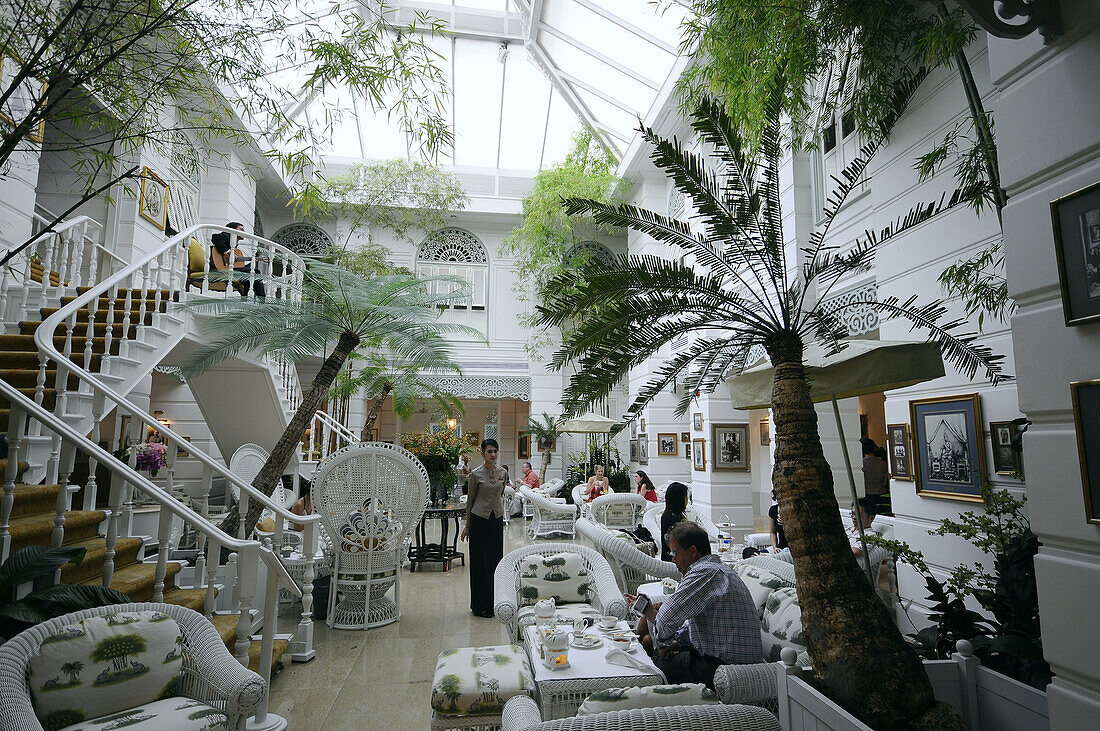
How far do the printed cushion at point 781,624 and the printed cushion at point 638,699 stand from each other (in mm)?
1210

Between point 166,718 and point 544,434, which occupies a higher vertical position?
point 544,434

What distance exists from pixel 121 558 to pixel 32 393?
5.64ft

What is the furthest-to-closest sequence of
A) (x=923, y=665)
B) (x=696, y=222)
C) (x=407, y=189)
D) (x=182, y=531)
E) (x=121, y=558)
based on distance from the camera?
(x=407, y=189), (x=696, y=222), (x=182, y=531), (x=121, y=558), (x=923, y=665)

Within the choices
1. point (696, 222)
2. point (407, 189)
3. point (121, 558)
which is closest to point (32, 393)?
point (121, 558)

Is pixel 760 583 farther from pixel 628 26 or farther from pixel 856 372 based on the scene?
pixel 628 26

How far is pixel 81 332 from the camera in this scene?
541cm

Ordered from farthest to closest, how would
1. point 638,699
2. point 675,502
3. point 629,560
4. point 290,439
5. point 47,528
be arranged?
point 290,439
point 675,502
point 629,560
point 47,528
point 638,699

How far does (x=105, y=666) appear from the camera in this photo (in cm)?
232

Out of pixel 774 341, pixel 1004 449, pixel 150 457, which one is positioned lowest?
pixel 150 457

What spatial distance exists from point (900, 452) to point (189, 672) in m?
4.77

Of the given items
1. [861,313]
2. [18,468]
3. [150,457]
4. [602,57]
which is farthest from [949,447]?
[602,57]

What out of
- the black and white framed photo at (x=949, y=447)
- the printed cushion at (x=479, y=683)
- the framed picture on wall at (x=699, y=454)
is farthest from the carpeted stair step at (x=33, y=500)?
the framed picture on wall at (x=699, y=454)

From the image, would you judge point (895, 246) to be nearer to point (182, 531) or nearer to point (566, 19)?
point (182, 531)

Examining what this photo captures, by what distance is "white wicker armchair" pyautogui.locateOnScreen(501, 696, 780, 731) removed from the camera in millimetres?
1667
